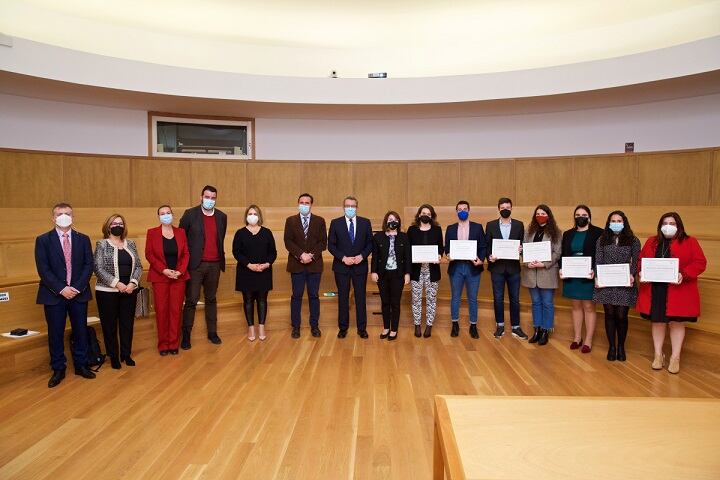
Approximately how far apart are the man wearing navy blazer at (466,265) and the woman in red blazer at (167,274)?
10.3 feet

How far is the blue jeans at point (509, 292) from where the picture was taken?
5715 mm

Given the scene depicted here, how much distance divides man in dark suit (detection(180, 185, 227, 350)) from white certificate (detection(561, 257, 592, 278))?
3904 millimetres

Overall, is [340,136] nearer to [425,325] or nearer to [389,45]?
[389,45]

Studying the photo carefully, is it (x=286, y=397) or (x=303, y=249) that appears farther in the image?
(x=303, y=249)

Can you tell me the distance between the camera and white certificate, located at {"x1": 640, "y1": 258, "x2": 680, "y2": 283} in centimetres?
438

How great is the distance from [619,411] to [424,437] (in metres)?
1.89

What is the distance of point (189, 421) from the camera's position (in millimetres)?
3488

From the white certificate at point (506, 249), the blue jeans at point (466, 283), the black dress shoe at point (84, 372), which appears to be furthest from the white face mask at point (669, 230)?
the black dress shoe at point (84, 372)

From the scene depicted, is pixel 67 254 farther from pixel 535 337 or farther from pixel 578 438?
pixel 535 337

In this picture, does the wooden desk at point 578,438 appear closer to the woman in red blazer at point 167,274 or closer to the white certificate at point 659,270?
the white certificate at point 659,270

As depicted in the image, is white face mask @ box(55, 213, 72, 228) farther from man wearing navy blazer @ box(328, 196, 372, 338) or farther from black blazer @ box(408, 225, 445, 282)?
black blazer @ box(408, 225, 445, 282)

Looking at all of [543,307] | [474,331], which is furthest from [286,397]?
[543,307]

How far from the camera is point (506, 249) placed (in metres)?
5.57

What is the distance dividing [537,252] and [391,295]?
177cm
